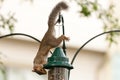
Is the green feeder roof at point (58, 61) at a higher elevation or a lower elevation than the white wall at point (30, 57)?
lower

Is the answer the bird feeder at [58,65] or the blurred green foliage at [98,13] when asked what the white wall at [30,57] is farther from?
the bird feeder at [58,65]

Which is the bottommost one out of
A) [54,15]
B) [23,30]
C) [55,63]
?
[55,63]

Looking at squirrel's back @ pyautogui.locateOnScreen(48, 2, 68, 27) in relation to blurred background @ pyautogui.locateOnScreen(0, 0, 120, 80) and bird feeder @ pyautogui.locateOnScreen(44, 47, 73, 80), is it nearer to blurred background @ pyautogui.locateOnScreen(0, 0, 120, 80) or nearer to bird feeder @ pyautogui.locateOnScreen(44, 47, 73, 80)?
bird feeder @ pyautogui.locateOnScreen(44, 47, 73, 80)

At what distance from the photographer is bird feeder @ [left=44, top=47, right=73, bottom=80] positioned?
2686 millimetres

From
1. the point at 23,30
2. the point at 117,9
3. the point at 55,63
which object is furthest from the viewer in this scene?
the point at 117,9

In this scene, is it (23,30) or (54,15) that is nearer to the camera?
(54,15)

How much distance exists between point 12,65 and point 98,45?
119 cm

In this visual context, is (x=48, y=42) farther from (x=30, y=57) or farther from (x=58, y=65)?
(x=30, y=57)

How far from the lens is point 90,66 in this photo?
28.1 ft

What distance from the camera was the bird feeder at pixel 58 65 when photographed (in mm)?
2686

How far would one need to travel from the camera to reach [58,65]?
2682 millimetres

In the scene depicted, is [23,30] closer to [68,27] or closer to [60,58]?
[68,27]

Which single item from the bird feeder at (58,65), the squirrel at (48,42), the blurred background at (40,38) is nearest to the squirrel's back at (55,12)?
the squirrel at (48,42)

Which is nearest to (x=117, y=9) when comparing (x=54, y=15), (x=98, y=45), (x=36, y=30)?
(x=98, y=45)
